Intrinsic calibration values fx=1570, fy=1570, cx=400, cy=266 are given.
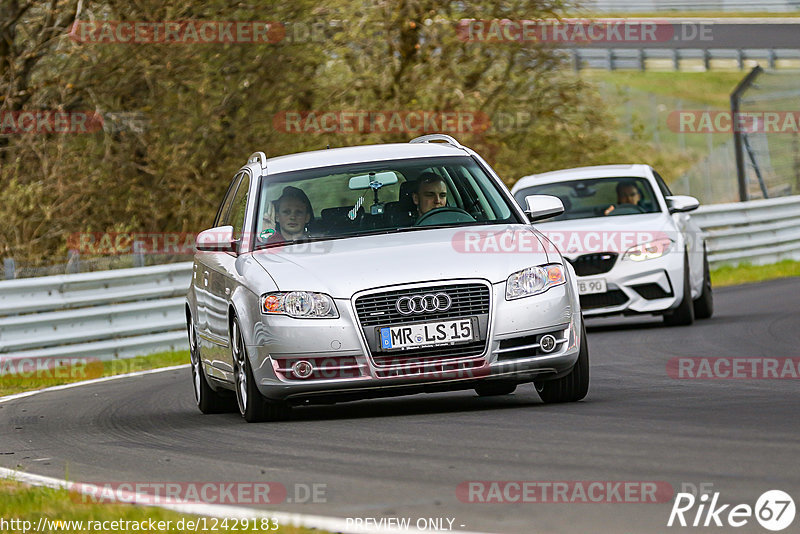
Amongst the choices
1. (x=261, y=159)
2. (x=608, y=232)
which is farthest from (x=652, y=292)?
(x=261, y=159)

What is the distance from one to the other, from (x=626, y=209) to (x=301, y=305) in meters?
8.11

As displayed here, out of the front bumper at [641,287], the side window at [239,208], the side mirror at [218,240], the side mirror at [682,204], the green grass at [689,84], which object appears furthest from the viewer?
the green grass at [689,84]

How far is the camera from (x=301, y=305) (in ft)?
29.0

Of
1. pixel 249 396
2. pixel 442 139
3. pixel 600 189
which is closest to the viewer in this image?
pixel 249 396

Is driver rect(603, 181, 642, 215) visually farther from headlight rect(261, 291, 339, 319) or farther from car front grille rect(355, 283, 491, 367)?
headlight rect(261, 291, 339, 319)

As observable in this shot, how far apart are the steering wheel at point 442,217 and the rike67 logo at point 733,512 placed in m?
4.28

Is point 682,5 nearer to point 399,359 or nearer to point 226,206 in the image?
point 226,206

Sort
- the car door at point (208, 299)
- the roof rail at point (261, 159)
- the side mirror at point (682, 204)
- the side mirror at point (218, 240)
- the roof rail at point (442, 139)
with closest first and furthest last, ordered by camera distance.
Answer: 1. the side mirror at point (218, 240)
2. the car door at point (208, 299)
3. the roof rail at point (261, 159)
4. the roof rail at point (442, 139)
5. the side mirror at point (682, 204)

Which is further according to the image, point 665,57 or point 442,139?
point 665,57

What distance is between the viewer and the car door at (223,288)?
32.1 ft

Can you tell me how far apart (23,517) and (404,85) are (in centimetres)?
2073

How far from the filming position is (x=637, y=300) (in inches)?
603

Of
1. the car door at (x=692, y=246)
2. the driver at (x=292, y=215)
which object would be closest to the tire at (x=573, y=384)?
the driver at (x=292, y=215)

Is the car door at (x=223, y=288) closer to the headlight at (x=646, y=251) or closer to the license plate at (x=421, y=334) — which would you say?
the license plate at (x=421, y=334)
